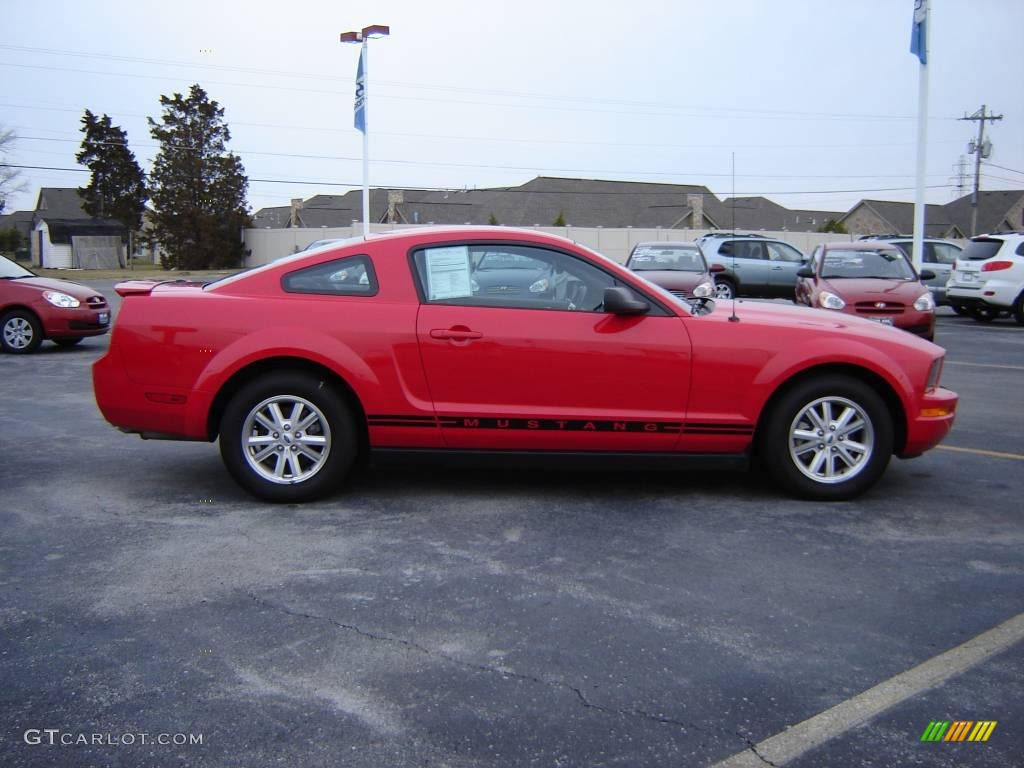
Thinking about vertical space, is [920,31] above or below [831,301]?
above

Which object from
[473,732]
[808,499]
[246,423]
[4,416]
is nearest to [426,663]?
[473,732]

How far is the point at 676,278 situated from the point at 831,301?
3.51 meters

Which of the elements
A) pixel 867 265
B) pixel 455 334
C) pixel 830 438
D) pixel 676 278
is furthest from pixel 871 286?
pixel 455 334

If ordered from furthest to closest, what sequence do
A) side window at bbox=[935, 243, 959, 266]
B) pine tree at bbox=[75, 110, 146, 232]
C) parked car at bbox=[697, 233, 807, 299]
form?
pine tree at bbox=[75, 110, 146, 232] → side window at bbox=[935, 243, 959, 266] → parked car at bbox=[697, 233, 807, 299]

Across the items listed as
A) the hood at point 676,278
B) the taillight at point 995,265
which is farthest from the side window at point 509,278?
the taillight at point 995,265

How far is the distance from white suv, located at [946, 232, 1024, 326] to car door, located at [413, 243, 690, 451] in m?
15.3

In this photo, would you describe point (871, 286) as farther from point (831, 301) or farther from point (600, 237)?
point (600, 237)

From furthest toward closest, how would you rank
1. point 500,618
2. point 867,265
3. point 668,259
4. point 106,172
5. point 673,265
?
point 106,172 < point 668,259 < point 673,265 < point 867,265 < point 500,618

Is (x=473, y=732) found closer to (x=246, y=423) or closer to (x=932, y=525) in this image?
(x=246, y=423)

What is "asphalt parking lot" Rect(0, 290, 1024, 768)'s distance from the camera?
9.25 feet

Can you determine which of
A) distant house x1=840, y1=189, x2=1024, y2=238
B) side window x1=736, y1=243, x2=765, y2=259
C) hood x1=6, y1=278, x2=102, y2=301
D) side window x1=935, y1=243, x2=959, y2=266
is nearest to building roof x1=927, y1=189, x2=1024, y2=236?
distant house x1=840, y1=189, x2=1024, y2=238

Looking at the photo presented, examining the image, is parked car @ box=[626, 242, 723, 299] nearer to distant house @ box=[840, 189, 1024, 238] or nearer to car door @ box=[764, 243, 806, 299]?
car door @ box=[764, 243, 806, 299]

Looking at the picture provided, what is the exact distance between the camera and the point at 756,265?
22203mm

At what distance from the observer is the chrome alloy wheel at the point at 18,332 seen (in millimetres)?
12383
